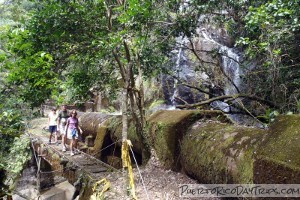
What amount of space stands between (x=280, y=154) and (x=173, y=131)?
3507mm

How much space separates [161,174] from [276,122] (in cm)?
352

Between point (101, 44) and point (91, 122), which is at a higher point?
point (101, 44)

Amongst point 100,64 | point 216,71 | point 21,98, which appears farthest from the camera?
point 216,71

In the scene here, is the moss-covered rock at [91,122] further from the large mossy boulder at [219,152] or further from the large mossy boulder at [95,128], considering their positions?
the large mossy boulder at [219,152]

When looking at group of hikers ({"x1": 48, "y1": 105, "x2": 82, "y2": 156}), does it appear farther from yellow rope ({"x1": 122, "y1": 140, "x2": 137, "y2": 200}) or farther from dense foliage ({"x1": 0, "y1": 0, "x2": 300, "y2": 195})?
yellow rope ({"x1": 122, "y1": 140, "x2": 137, "y2": 200})

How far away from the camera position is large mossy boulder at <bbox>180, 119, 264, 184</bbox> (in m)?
4.22

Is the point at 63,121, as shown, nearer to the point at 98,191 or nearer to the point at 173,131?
the point at 98,191

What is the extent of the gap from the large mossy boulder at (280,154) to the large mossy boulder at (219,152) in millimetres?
332

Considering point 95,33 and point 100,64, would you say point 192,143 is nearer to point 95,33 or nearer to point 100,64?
point 95,33

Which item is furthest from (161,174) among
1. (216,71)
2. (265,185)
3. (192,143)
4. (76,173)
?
(216,71)

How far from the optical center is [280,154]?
299cm

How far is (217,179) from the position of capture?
15.4ft

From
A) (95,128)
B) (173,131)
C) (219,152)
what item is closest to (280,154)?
(219,152)

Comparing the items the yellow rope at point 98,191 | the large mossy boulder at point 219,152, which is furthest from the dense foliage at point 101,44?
the yellow rope at point 98,191
